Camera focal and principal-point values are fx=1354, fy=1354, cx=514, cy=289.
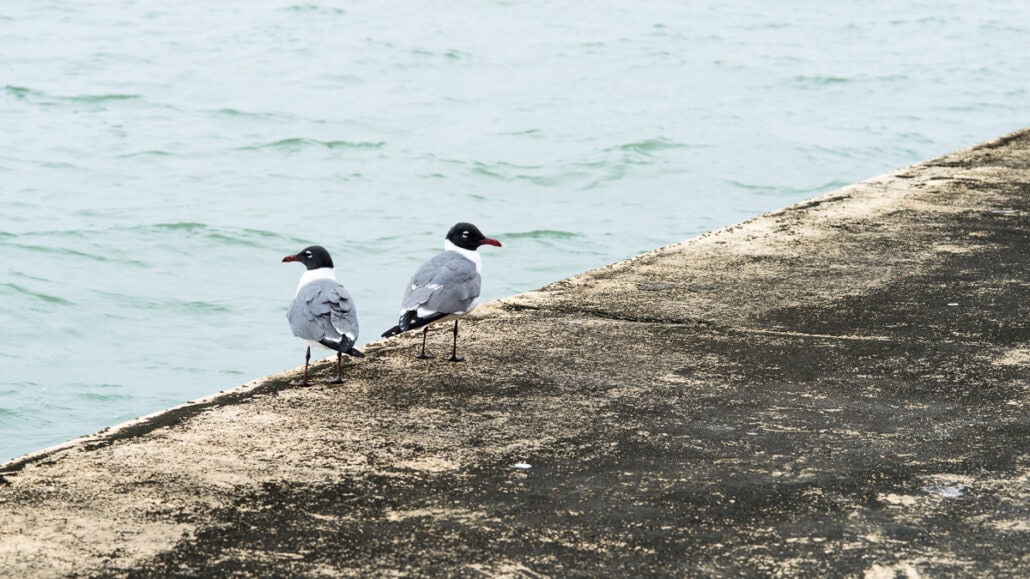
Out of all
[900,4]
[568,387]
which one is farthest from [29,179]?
[900,4]

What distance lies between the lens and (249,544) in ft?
10.3

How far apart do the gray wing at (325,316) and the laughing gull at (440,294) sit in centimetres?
20

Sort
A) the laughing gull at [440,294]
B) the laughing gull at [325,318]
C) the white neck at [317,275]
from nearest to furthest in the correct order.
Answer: the laughing gull at [325,318], the laughing gull at [440,294], the white neck at [317,275]

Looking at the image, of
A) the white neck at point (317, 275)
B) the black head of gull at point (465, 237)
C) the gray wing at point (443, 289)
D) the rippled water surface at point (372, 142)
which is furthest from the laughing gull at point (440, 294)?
the rippled water surface at point (372, 142)

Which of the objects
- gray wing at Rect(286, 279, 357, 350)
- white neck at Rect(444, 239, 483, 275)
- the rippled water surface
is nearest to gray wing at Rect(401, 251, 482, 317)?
white neck at Rect(444, 239, 483, 275)

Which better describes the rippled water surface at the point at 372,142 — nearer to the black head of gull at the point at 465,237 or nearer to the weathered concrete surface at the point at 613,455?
the black head of gull at the point at 465,237

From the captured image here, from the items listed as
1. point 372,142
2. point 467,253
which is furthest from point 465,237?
point 372,142

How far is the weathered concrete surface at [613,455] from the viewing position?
311 centimetres

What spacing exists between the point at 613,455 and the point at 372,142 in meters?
12.7

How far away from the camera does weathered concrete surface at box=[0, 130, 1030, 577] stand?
311cm

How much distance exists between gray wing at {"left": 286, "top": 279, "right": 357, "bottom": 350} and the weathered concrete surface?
0.16m

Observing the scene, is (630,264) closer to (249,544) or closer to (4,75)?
(249,544)

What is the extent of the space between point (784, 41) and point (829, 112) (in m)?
6.06

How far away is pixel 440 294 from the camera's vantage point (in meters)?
4.57
